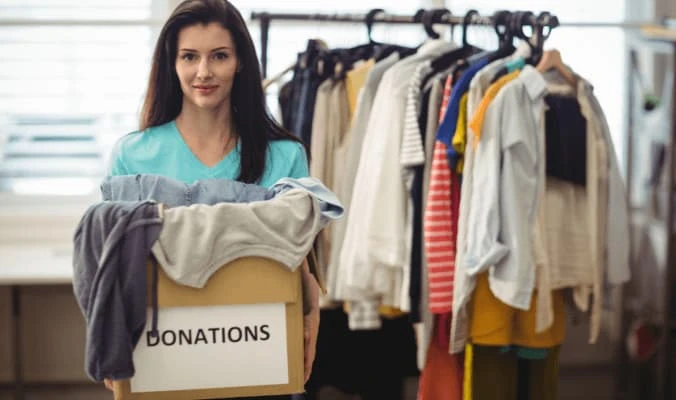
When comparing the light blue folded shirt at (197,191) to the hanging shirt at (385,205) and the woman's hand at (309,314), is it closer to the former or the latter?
the woman's hand at (309,314)

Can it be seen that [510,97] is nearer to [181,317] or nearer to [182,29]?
[182,29]

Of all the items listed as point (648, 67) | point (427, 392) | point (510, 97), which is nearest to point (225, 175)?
point (510, 97)

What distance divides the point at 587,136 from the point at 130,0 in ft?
6.49

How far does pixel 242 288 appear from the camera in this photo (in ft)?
5.47

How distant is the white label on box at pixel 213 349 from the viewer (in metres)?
1.66

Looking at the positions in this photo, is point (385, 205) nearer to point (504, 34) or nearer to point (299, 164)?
point (504, 34)

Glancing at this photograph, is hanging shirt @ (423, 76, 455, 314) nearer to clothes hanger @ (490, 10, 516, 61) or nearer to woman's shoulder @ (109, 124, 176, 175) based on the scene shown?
clothes hanger @ (490, 10, 516, 61)

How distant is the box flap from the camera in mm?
1647

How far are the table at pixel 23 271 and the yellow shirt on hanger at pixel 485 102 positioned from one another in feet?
4.89

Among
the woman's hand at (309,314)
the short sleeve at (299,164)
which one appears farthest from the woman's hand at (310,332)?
the short sleeve at (299,164)

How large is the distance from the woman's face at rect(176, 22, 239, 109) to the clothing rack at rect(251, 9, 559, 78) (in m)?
1.01

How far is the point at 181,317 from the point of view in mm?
1658

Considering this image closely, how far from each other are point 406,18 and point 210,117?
113cm

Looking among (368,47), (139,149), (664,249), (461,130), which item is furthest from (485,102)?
(664,249)
